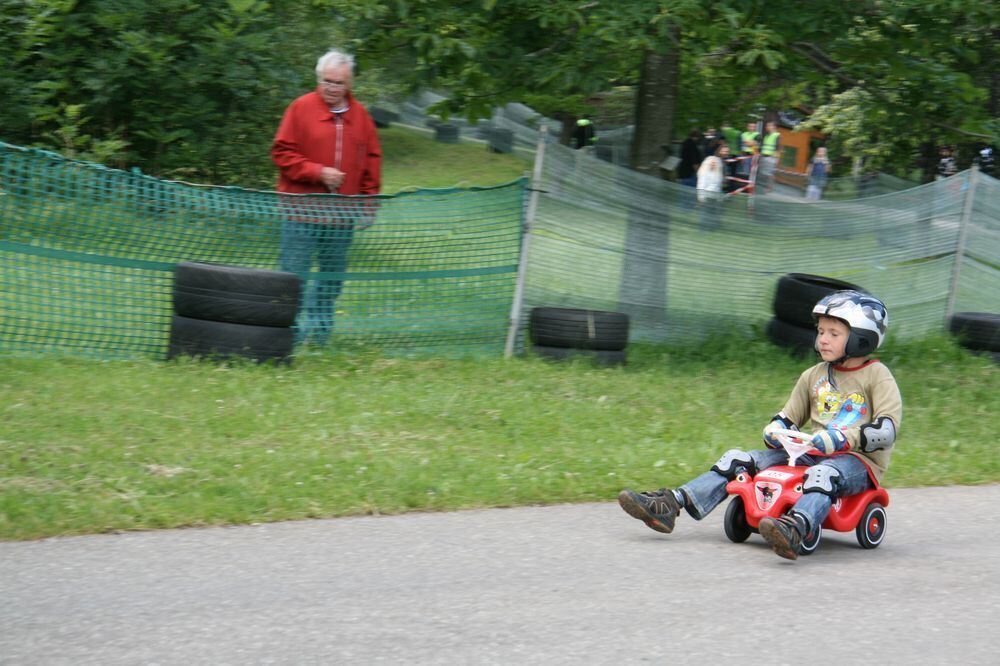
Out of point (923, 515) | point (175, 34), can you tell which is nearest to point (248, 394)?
point (923, 515)

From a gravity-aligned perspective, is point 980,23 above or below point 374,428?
above

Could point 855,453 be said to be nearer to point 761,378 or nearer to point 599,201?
point 761,378

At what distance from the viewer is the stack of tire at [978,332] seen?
39.3ft

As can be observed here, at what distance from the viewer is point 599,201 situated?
10766 millimetres

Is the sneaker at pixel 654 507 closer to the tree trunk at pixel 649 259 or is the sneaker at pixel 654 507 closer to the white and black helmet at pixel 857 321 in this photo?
the white and black helmet at pixel 857 321

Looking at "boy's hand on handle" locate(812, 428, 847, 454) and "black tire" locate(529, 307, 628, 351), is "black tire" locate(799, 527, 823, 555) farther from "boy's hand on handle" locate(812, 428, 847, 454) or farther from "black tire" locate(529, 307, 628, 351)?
"black tire" locate(529, 307, 628, 351)

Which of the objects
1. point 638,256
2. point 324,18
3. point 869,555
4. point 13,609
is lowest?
point 13,609

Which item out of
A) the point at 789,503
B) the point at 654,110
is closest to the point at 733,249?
the point at 654,110

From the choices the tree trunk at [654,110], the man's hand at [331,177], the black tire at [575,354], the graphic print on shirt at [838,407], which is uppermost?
the tree trunk at [654,110]

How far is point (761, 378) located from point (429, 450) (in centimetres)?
410

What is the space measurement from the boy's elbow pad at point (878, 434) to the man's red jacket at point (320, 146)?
5.14 meters

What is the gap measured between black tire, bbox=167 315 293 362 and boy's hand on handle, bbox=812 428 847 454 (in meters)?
4.49

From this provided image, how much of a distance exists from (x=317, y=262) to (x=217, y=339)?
1.18 m

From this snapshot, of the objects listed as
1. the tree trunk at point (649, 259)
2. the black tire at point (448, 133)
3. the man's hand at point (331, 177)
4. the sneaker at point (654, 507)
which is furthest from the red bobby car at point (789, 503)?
the black tire at point (448, 133)
